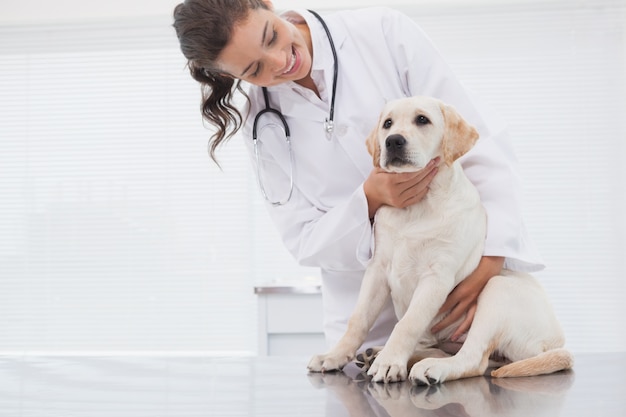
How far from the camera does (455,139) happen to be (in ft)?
3.85

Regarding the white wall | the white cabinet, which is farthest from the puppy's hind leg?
the white wall

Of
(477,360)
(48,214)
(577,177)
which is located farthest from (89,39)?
(477,360)

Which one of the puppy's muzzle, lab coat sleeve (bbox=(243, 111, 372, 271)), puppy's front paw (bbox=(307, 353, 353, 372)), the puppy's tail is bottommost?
puppy's front paw (bbox=(307, 353, 353, 372))

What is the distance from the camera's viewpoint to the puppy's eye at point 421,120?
1.18 metres

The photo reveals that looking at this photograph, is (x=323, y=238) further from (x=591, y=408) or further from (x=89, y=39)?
(x=89, y=39)

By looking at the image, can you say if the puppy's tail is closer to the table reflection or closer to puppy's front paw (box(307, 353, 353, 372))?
the table reflection

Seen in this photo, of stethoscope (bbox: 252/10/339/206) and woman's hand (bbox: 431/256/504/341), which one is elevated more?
stethoscope (bbox: 252/10/339/206)

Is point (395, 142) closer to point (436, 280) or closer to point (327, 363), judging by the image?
point (436, 280)

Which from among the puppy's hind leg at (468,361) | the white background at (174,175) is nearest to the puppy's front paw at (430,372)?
the puppy's hind leg at (468,361)

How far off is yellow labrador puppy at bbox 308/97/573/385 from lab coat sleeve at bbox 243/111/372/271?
52 millimetres

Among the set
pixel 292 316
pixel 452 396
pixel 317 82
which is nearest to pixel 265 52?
pixel 317 82

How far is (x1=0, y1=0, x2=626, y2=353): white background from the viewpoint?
4.01 m

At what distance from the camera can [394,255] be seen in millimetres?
1146

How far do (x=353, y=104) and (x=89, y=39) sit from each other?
132 inches
